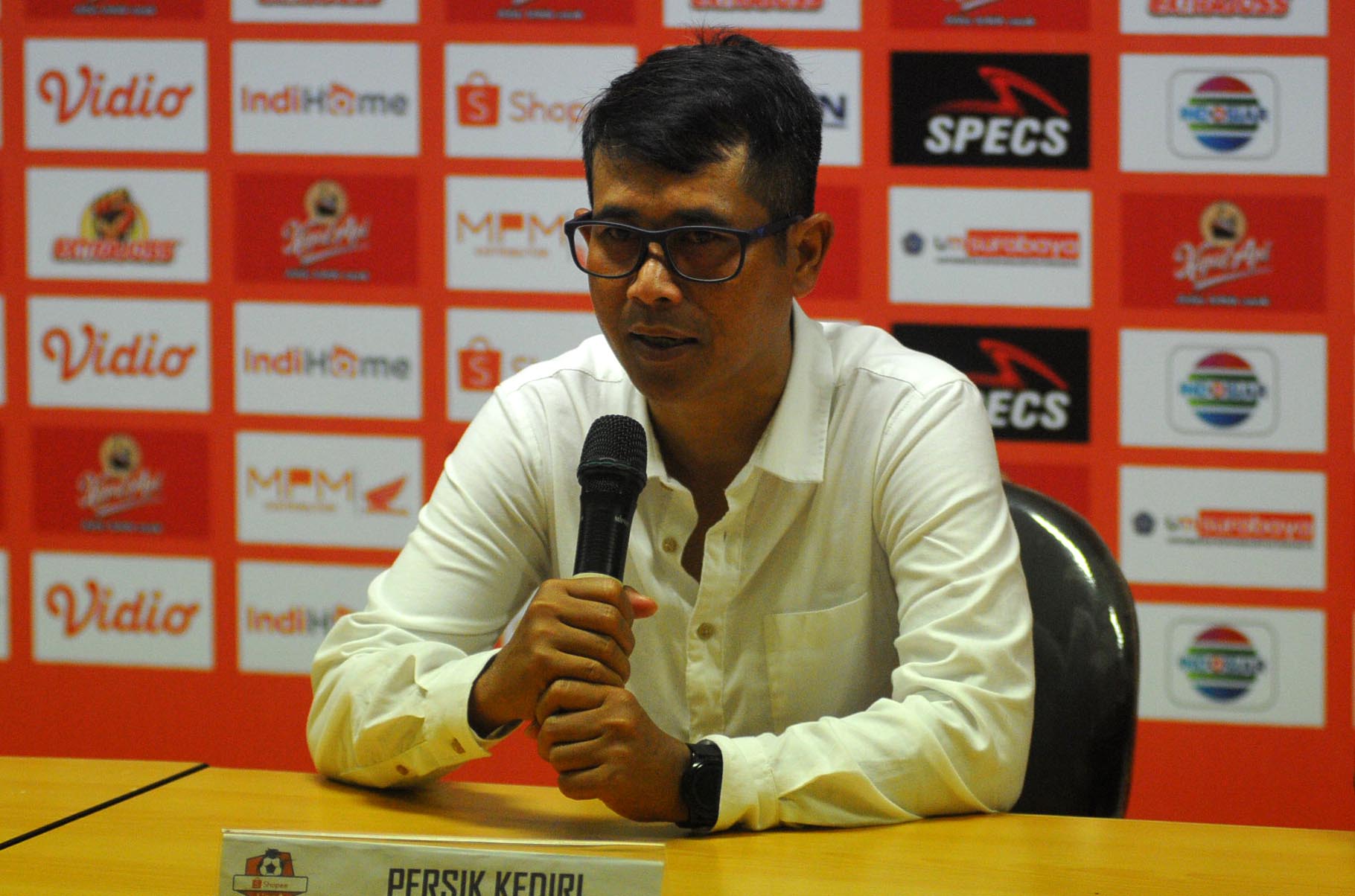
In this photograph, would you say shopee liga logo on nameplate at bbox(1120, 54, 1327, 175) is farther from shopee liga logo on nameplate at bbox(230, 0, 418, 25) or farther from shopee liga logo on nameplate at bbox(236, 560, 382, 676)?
shopee liga logo on nameplate at bbox(236, 560, 382, 676)

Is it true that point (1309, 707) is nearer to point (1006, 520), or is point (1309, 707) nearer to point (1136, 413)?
point (1136, 413)

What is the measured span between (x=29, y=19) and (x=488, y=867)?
2634mm

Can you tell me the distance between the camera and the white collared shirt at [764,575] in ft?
3.95

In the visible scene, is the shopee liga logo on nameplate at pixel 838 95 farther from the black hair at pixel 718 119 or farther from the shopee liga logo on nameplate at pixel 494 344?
the black hair at pixel 718 119

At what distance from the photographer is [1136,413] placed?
251cm

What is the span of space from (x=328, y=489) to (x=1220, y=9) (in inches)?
81.9

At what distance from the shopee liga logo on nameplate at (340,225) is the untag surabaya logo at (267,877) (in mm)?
1965

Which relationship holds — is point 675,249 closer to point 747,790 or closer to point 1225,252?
point 747,790

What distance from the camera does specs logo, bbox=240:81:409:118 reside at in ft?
8.75

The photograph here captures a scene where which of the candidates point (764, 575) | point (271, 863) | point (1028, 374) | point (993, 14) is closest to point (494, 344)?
point (1028, 374)

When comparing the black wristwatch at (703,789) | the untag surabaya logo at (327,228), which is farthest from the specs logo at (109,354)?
the black wristwatch at (703,789)

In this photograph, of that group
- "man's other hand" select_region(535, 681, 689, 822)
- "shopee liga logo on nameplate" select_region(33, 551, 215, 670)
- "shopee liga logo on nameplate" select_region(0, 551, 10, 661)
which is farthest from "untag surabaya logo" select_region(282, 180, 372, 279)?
"man's other hand" select_region(535, 681, 689, 822)

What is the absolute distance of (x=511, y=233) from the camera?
2643 millimetres

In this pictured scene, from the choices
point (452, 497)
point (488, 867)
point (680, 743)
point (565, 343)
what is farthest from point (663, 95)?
point (565, 343)
